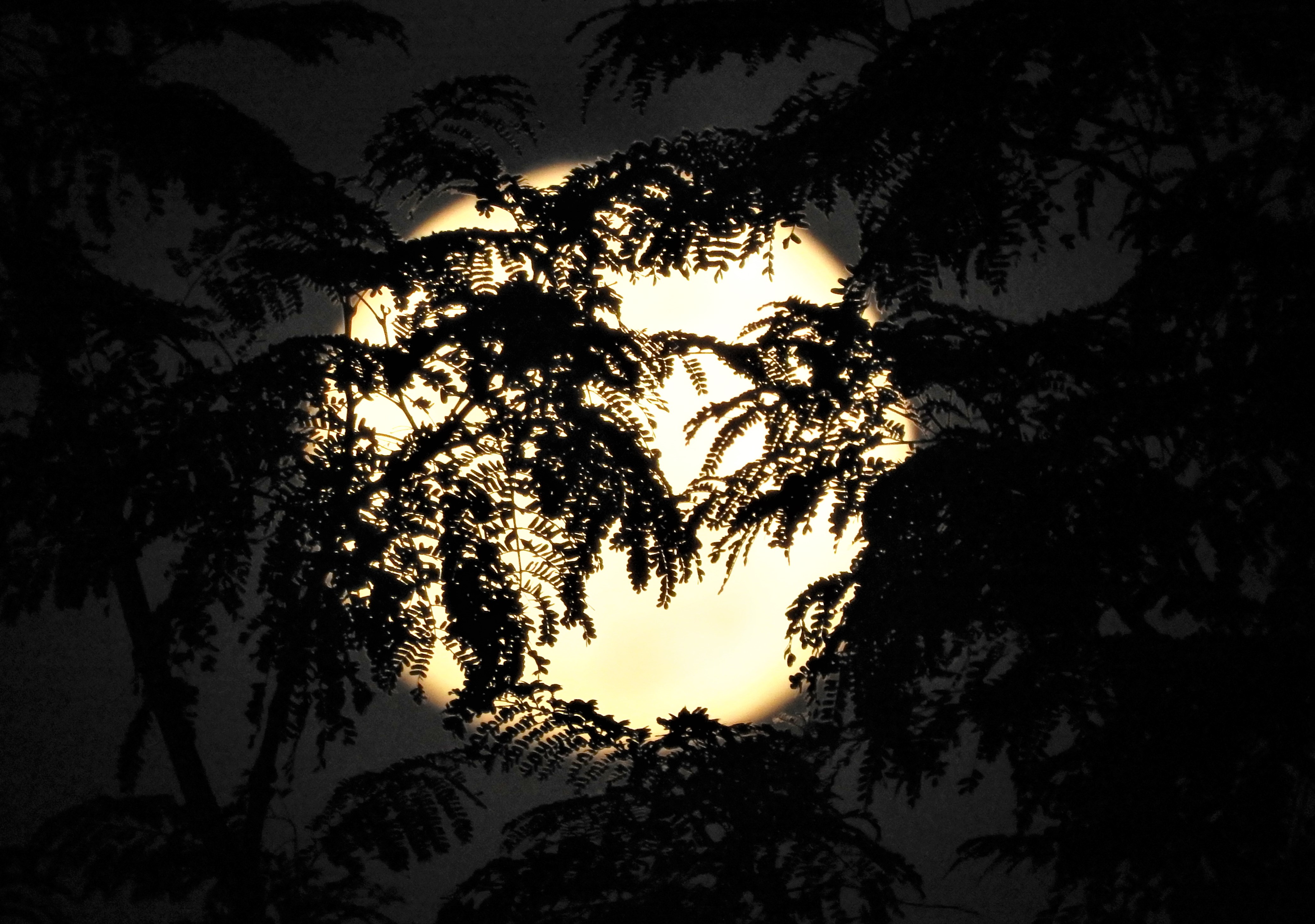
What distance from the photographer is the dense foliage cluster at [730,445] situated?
1.11m

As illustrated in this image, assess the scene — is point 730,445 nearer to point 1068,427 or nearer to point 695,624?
point 1068,427

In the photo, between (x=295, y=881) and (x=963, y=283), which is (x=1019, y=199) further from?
(x=295, y=881)

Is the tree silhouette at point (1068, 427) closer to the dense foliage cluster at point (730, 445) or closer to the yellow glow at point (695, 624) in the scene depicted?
the dense foliage cluster at point (730, 445)

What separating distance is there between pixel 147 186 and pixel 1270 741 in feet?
5.71

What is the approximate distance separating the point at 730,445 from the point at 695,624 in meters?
1.97

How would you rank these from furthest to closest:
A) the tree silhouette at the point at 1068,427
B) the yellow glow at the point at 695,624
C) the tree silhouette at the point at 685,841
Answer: the yellow glow at the point at 695,624, the tree silhouette at the point at 685,841, the tree silhouette at the point at 1068,427

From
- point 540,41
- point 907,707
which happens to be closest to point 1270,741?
point 907,707

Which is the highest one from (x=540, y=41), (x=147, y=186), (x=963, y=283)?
(x=540, y=41)

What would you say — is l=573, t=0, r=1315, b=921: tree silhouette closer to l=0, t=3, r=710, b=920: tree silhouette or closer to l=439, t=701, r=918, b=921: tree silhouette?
l=439, t=701, r=918, b=921: tree silhouette

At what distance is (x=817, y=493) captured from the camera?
142cm

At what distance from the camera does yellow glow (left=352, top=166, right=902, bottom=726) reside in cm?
341

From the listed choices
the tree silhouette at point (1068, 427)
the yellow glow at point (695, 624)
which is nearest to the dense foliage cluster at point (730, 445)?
the tree silhouette at point (1068, 427)

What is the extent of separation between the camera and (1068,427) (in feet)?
3.76

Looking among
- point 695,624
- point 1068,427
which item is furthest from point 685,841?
point 695,624
